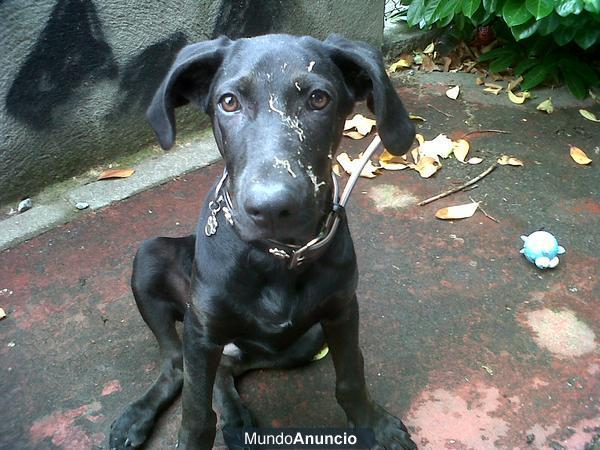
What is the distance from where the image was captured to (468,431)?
2514 mm

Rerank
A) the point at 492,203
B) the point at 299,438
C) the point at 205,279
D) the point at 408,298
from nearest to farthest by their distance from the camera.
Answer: the point at 205,279 → the point at 299,438 → the point at 408,298 → the point at 492,203

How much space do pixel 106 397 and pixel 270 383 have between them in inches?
28.0

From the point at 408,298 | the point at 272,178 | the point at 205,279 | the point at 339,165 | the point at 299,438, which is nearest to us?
the point at 272,178

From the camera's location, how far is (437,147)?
4.34 meters

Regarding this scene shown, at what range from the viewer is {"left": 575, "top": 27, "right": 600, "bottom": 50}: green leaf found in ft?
15.1

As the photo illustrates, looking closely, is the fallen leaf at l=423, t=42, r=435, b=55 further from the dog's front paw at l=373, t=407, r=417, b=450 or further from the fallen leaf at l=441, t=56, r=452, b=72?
the dog's front paw at l=373, t=407, r=417, b=450

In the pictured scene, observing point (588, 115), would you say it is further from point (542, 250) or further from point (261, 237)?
A: point (261, 237)

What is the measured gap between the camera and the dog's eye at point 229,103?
6.08 ft

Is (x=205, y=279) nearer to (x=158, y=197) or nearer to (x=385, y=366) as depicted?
(x=385, y=366)

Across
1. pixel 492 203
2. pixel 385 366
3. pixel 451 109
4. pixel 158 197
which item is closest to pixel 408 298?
pixel 385 366

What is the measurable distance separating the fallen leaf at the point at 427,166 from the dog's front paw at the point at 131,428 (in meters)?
2.40

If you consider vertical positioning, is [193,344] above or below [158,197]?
above

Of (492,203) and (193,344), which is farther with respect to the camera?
(492,203)

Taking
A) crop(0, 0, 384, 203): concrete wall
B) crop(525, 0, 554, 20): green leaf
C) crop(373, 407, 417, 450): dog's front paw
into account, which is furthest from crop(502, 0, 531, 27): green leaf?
crop(373, 407, 417, 450): dog's front paw
